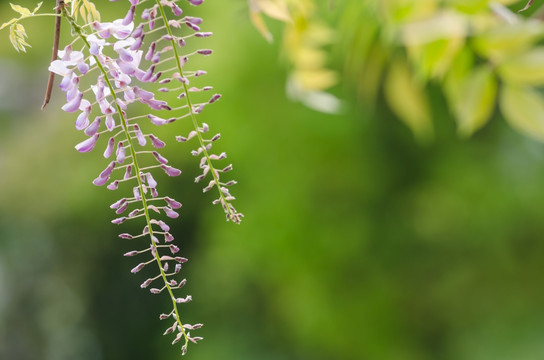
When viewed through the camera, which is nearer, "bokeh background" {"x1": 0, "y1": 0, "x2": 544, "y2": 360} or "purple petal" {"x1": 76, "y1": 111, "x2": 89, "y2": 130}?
"purple petal" {"x1": 76, "y1": 111, "x2": 89, "y2": 130}

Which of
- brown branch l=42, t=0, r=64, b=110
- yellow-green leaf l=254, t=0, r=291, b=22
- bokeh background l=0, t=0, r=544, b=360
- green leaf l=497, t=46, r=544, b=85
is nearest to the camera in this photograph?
brown branch l=42, t=0, r=64, b=110

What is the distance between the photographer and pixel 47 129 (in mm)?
3162

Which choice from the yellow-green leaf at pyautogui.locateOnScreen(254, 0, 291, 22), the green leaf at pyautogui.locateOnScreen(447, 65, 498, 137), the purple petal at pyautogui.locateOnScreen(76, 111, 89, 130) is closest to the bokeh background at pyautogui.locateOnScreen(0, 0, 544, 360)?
the green leaf at pyautogui.locateOnScreen(447, 65, 498, 137)

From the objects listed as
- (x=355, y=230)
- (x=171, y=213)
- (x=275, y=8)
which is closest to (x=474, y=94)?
(x=275, y=8)

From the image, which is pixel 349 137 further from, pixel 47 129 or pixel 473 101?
pixel 473 101

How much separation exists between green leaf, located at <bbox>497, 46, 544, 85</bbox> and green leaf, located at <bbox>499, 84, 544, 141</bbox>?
0.01 meters

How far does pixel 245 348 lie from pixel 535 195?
4.38 feet

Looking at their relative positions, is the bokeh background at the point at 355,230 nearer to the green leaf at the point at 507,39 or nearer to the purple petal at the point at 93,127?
the green leaf at the point at 507,39

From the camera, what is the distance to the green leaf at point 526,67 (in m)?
0.59

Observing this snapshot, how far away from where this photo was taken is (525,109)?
0.61 m

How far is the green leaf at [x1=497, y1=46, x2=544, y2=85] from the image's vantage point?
59 centimetres

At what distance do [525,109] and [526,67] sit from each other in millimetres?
42

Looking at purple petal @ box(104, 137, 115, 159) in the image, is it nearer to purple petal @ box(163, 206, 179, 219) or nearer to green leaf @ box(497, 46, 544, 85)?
purple petal @ box(163, 206, 179, 219)

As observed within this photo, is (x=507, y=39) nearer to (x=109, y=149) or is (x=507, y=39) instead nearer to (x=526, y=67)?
(x=526, y=67)
